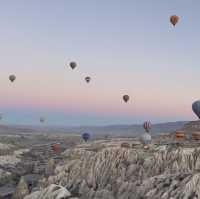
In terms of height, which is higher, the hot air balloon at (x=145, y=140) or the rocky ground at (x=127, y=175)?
the hot air balloon at (x=145, y=140)

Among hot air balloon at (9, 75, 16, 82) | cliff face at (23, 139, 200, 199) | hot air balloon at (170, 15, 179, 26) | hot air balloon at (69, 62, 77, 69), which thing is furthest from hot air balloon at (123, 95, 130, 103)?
cliff face at (23, 139, 200, 199)

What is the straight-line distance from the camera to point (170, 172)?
58312mm

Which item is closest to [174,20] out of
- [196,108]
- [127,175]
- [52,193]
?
[196,108]

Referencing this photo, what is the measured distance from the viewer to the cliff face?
52156 millimetres

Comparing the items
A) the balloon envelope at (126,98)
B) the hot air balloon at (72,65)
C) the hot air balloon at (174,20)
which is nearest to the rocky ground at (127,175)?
the hot air balloon at (174,20)

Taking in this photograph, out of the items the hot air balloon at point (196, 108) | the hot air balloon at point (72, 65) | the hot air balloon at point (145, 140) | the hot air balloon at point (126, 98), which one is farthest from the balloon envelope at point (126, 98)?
the hot air balloon at point (196, 108)

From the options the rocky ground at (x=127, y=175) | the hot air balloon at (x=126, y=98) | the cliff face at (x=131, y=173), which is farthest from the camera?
the hot air balloon at (x=126, y=98)

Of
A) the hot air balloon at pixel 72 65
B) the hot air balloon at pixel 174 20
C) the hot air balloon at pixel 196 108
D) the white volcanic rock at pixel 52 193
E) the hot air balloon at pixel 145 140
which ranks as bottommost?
the white volcanic rock at pixel 52 193

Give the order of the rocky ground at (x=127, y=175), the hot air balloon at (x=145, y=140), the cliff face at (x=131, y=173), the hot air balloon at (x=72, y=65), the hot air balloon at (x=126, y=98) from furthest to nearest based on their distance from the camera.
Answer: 1. the hot air balloon at (x=126, y=98)
2. the hot air balloon at (x=72, y=65)
3. the hot air balloon at (x=145, y=140)
4. the rocky ground at (x=127, y=175)
5. the cliff face at (x=131, y=173)

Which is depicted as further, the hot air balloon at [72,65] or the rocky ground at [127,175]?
the hot air balloon at [72,65]

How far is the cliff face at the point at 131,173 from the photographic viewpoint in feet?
171

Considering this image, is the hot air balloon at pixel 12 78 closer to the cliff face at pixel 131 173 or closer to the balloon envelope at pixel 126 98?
the balloon envelope at pixel 126 98

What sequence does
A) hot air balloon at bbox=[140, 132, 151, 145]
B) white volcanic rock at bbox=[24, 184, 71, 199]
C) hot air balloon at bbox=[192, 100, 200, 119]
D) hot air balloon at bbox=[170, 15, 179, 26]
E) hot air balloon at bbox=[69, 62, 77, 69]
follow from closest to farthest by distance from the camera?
white volcanic rock at bbox=[24, 184, 71, 199]
hot air balloon at bbox=[140, 132, 151, 145]
hot air balloon at bbox=[192, 100, 200, 119]
hot air balloon at bbox=[170, 15, 179, 26]
hot air balloon at bbox=[69, 62, 77, 69]

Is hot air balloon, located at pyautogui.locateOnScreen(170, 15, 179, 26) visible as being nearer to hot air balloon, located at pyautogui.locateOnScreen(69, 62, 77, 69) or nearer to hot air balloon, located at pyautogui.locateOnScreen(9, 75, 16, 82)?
hot air balloon, located at pyautogui.locateOnScreen(69, 62, 77, 69)
